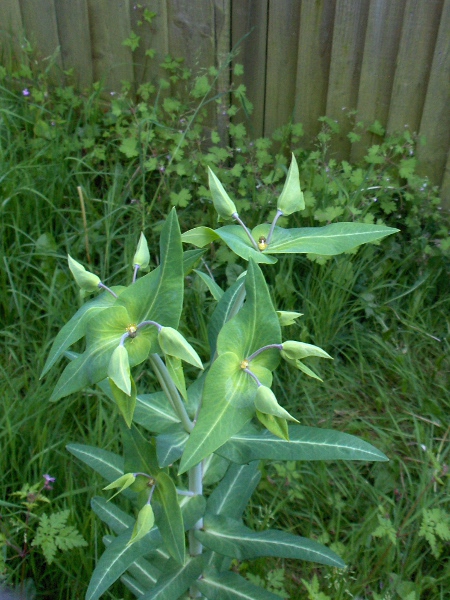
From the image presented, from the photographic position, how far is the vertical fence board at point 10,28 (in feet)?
11.8

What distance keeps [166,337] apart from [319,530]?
1.35 m

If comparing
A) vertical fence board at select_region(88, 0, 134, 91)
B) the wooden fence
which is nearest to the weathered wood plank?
the wooden fence

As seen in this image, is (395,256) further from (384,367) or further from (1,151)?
(1,151)

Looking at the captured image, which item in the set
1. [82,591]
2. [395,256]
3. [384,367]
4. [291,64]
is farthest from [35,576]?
[291,64]

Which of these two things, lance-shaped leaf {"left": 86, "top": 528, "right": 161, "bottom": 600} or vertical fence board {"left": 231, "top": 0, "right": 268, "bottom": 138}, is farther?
vertical fence board {"left": 231, "top": 0, "right": 268, "bottom": 138}

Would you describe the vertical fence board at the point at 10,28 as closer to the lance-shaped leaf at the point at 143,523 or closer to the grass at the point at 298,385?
the grass at the point at 298,385

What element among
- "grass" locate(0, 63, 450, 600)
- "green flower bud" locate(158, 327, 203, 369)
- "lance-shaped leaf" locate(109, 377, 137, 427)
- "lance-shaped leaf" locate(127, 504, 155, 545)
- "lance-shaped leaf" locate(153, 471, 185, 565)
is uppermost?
"green flower bud" locate(158, 327, 203, 369)

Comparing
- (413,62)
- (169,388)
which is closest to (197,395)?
(169,388)

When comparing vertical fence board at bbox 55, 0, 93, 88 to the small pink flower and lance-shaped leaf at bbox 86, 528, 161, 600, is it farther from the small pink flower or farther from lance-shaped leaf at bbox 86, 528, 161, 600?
lance-shaped leaf at bbox 86, 528, 161, 600

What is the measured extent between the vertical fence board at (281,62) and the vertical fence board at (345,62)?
0.20m

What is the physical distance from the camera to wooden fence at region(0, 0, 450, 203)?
9.11 feet

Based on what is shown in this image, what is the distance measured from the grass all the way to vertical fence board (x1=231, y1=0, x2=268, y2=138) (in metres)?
0.64

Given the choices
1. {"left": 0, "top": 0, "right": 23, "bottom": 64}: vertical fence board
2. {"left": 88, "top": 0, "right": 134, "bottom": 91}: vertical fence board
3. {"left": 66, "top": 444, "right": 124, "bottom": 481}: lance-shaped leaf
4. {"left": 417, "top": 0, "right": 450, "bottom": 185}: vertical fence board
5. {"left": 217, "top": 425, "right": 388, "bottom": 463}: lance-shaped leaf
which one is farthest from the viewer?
{"left": 0, "top": 0, "right": 23, "bottom": 64}: vertical fence board

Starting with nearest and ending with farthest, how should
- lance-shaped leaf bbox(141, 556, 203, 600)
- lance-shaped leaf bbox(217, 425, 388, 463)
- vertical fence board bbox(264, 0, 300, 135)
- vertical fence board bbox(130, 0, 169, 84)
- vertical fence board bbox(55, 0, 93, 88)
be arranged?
1. lance-shaped leaf bbox(217, 425, 388, 463)
2. lance-shaped leaf bbox(141, 556, 203, 600)
3. vertical fence board bbox(264, 0, 300, 135)
4. vertical fence board bbox(130, 0, 169, 84)
5. vertical fence board bbox(55, 0, 93, 88)
